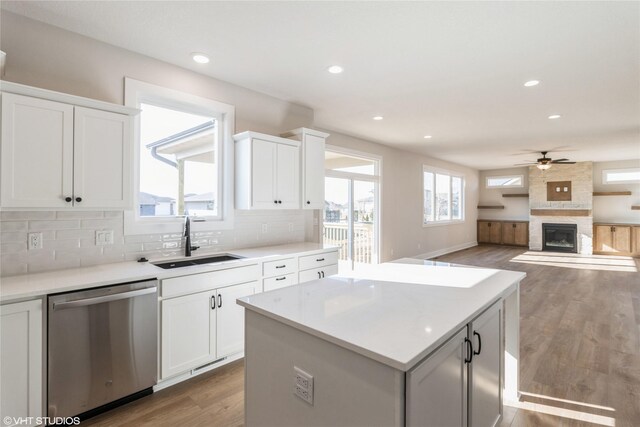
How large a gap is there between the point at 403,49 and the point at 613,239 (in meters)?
9.80

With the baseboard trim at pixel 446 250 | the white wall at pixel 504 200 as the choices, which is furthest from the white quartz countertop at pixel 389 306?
the white wall at pixel 504 200

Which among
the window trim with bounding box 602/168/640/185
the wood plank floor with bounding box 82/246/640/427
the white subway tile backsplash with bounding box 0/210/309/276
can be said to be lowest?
the wood plank floor with bounding box 82/246/640/427

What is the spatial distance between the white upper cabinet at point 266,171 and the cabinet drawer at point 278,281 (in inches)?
29.9

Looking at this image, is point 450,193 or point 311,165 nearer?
point 311,165

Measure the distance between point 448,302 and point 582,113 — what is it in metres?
4.56

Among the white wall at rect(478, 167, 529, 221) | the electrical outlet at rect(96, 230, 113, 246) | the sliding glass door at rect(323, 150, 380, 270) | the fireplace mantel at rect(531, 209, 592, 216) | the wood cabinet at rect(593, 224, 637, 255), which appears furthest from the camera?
the white wall at rect(478, 167, 529, 221)

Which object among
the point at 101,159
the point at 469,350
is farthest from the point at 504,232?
the point at 101,159

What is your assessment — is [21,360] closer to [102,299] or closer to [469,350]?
[102,299]

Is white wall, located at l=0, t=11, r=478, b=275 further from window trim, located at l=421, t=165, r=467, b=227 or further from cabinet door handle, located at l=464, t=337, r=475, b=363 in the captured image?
window trim, located at l=421, t=165, r=467, b=227

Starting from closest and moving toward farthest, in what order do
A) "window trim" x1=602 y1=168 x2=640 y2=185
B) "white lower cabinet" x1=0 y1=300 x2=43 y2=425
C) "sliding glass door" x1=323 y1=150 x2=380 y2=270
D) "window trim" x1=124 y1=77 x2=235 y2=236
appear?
"white lower cabinet" x1=0 y1=300 x2=43 y2=425
"window trim" x1=124 y1=77 x2=235 y2=236
"sliding glass door" x1=323 y1=150 x2=380 y2=270
"window trim" x1=602 y1=168 x2=640 y2=185

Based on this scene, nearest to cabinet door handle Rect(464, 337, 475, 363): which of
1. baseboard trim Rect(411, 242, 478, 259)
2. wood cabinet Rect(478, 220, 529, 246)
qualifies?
baseboard trim Rect(411, 242, 478, 259)

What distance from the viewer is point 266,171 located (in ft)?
11.0

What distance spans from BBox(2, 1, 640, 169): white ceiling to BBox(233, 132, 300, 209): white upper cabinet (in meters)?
0.64

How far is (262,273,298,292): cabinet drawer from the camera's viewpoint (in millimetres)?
2984
